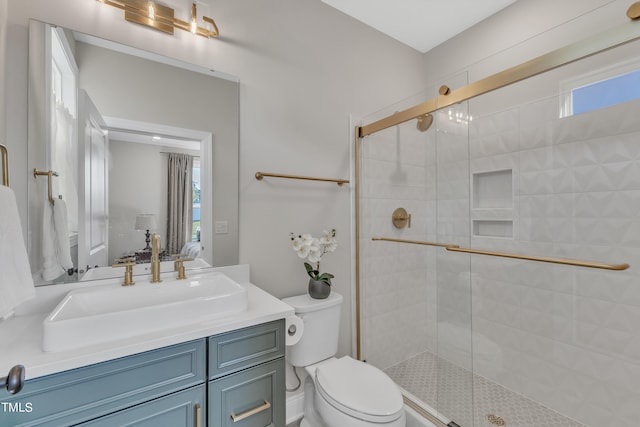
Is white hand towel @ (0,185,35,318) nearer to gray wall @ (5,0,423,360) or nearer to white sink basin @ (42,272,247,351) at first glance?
white sink basin @ (42,272,247,351)

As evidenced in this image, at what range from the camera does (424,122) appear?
1.89 meters

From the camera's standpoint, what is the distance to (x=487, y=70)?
1771 millimetres

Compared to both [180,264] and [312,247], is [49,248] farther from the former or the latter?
[312,247]

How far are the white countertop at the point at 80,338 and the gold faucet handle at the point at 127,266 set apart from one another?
7 cm

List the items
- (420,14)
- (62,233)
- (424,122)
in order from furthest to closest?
(420,14)
(424,122)
(62,233)

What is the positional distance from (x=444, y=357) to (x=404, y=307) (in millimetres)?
471

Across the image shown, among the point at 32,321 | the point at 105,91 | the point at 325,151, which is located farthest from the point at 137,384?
the point at 325,151

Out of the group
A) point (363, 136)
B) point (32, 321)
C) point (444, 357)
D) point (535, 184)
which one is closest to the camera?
point (32, 321)

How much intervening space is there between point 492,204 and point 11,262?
2.36 m

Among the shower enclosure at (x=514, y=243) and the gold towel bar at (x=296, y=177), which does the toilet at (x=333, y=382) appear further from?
the gold towel bar at (x=296, y=177)

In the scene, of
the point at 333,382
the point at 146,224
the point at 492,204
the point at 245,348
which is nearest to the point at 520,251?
the point at 492,204

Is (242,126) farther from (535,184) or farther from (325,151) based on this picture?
(535,184)

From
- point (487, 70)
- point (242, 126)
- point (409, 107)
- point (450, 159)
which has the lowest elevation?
point (450, 159)

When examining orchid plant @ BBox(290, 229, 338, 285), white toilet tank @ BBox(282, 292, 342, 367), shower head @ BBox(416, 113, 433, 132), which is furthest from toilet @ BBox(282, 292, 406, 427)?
shower head @ BBox(416, 113, 433, 132)
